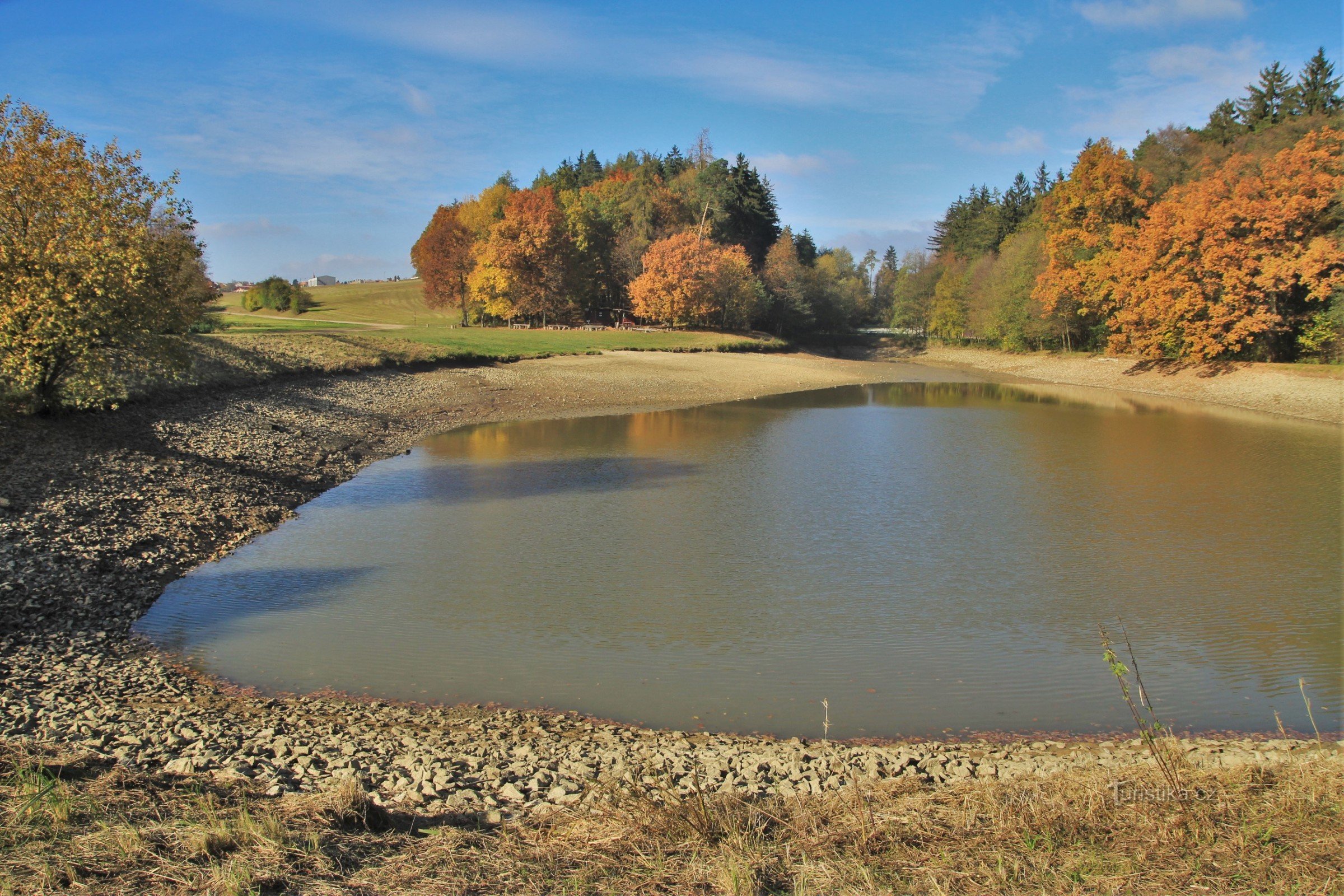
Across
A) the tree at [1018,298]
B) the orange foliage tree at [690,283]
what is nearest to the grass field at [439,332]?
the orange foliage tree at [690,283]

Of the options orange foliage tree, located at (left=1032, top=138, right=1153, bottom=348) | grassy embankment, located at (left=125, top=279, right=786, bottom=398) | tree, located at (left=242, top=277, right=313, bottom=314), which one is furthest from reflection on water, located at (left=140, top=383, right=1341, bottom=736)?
tree, located at (left=242, top=277, right=313, bottom=314)

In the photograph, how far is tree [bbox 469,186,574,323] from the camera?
199ft

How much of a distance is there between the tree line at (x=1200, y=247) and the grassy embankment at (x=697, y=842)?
3572 cm

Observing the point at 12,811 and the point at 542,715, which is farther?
the point at 542,715

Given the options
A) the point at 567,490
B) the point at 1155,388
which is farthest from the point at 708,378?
the point at 567,490

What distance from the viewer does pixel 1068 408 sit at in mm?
35281

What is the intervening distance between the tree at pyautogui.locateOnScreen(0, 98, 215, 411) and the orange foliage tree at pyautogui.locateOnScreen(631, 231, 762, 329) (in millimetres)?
50044

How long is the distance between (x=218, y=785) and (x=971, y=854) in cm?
468

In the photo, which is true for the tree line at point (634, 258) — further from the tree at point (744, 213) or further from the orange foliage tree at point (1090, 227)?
the orange foliage tree at point (1090, 227)

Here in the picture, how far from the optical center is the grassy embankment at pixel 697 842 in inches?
158

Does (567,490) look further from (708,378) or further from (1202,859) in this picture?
(708,378)

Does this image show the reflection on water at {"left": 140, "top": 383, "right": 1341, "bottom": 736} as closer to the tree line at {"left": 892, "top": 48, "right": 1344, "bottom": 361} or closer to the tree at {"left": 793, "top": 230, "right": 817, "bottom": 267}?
the tree line at {"left": 892, "top": 48, "right": 1344, "bottom": 361}

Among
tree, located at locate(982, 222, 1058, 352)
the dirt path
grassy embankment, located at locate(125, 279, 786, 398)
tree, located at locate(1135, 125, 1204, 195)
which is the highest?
tree, located at locate(1135, 125, 1204, 195)

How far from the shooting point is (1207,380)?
125 feet
